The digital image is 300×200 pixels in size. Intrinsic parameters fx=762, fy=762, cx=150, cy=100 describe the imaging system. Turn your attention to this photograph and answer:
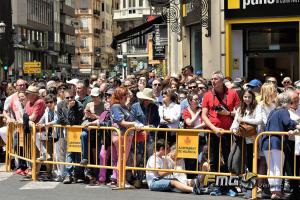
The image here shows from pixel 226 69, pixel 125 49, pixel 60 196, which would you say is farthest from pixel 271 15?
pixel 125 49

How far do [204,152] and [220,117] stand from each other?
66 centimetres

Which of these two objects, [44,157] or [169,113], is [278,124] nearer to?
[169,113]

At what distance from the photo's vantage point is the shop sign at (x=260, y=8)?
795 inches

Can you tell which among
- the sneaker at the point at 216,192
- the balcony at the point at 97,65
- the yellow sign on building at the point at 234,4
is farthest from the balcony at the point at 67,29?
the sneaker at the point at 216,192

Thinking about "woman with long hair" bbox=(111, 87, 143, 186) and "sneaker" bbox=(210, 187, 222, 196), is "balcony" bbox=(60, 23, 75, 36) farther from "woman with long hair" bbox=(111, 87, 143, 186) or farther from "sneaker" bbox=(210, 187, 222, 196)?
"sneaker" bbox=(210, 187, 222, 196)

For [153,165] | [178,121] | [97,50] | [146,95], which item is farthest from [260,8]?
[97,50]

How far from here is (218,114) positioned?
12.3m

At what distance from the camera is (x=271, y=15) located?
20.4m

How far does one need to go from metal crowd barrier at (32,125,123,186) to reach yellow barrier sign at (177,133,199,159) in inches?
41.5

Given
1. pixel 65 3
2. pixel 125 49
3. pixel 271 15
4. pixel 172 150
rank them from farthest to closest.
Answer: pixel 65 3, pixel 125 49, pixel 271 15, pixel 172 150

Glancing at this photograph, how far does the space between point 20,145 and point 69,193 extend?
3014mm

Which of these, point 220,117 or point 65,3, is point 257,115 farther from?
point 65,3

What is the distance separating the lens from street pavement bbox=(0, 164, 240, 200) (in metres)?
11.9

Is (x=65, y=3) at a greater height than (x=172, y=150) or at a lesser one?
greater
